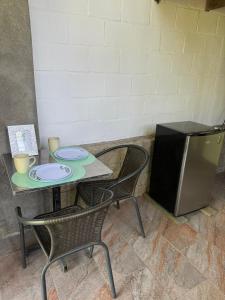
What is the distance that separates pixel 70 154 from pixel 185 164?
101 centimetres

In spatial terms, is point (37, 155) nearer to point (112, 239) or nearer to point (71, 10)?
point (112, 239)

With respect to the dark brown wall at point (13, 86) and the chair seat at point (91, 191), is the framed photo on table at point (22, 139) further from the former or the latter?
the chair seat at point (91, 191)

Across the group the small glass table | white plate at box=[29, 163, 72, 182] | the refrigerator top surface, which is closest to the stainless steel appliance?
the refrigerator top surface

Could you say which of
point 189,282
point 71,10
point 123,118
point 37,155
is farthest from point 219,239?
point 71,10

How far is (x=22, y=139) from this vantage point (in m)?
1.62

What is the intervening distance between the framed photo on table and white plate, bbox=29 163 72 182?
262 millimetres

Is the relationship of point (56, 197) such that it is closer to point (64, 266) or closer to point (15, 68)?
point (64, 266)

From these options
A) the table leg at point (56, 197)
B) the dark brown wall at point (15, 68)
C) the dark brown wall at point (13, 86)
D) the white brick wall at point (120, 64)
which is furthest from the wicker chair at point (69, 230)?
the white brick wall at point (120, 64)

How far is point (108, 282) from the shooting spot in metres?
1.53

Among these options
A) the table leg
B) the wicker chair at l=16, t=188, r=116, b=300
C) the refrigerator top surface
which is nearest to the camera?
the wicker chair at l=16, t=188, r=116, b=300

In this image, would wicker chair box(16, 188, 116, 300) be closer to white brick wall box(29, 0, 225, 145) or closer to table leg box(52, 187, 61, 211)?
table leg box(52, 187, 61, 211)

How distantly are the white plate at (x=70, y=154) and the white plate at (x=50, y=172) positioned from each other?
0.14 meters

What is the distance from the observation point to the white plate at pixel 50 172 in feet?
4.26

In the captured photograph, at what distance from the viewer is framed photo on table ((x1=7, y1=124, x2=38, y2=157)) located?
1590 mm
